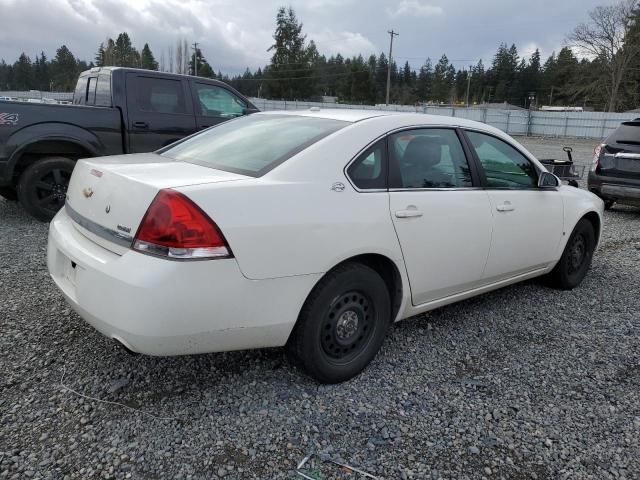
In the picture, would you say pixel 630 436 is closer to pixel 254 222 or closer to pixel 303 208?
pixel 303 208

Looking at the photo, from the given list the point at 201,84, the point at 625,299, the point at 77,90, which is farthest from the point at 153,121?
the point at 625,299

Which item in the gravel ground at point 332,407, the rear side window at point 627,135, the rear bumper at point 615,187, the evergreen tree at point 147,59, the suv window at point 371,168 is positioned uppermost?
the evergreen tree at point 147,59

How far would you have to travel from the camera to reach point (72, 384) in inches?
110

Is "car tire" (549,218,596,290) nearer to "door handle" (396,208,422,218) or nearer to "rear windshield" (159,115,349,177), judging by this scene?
"door handle" (396,208,422,218)

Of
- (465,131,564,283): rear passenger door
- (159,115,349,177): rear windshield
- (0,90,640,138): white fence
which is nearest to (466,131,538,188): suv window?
(465,131,564,283): rear passenger door

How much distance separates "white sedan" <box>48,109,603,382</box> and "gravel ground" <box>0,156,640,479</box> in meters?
0.33

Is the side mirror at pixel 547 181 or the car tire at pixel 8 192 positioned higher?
the side mirror at pixel 547 181

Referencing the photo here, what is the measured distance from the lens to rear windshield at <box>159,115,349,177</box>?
2.84 m

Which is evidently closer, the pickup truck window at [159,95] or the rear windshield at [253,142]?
the rear windshield at [253,142]

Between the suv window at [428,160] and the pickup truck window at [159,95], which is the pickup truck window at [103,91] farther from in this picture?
the suv window at [428,160]

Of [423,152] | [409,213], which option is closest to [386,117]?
[423,152]

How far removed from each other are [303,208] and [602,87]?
200 ft

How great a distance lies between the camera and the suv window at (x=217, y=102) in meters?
7.32

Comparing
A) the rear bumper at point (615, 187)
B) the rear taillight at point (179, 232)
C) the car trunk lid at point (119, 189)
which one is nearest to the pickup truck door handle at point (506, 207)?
the car trunk lid at point (119, 189)
